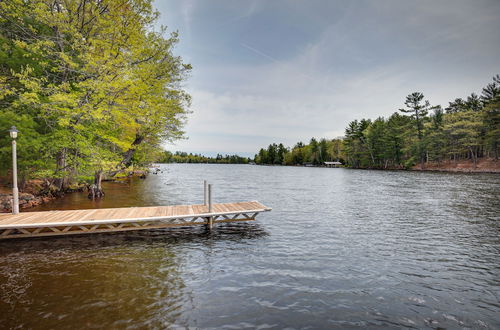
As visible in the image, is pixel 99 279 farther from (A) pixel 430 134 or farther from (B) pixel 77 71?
(A) pixel 430 134

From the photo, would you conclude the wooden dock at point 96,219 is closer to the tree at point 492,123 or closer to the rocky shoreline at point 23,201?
the rocky shoreline at point 23,201

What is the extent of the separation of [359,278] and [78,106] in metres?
17.8

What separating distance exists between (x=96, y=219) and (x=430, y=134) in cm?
9319

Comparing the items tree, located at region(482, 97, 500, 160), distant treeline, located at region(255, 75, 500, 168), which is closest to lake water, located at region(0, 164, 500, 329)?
tree, located at region(482, 97, 500, 160)

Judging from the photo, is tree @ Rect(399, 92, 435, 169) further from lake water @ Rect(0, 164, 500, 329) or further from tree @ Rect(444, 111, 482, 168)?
lake water @ Rect(0, 164, 500, 329)

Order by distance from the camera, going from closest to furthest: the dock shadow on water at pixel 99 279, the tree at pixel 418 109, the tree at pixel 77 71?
the dock shadow on water at pixel 99 279, the tree at pixel 77 71, the tree at pixel 418 109

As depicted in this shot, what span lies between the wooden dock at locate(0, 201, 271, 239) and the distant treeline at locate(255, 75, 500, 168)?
7649 centimetres

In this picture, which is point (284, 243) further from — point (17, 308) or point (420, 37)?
point (420, 37)

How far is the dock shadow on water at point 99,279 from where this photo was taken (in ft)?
17.6

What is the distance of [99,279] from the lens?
7.14m

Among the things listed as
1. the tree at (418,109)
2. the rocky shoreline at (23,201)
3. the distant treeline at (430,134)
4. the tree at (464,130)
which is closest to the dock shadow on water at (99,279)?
the rocky shoreline at (23,201)

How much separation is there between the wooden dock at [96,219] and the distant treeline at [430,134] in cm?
7649

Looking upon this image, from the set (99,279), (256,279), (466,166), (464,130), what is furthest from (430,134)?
(99,279)

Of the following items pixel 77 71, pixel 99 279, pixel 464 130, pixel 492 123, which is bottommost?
pixel 99 279
